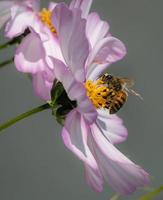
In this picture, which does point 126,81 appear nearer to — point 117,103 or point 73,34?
point 117,103

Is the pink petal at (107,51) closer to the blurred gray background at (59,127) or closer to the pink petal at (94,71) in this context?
the pink petal at (94,71)

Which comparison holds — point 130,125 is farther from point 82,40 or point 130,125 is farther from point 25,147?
point 82,40

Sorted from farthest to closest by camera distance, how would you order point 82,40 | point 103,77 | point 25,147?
point 25,147 < point 103,77 < point 82,40

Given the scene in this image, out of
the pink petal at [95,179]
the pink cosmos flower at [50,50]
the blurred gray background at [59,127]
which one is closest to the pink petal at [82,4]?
the pink cosmos flower at [50,50]

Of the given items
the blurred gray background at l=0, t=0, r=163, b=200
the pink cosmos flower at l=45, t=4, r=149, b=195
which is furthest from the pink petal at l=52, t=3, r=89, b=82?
the blurred gray background at l=0, t=0, r=163, b=200

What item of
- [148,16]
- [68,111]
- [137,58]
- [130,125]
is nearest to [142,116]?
[130,125]

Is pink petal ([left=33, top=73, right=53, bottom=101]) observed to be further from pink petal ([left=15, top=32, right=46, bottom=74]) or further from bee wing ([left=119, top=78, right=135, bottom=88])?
bee wing ([left=119, top=78, right=135, bottom=88])
